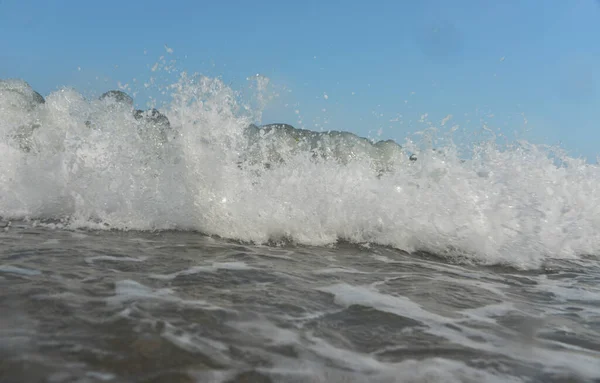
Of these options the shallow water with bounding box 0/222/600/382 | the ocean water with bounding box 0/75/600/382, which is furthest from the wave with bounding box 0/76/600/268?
the shallow water with bounding box 0/222/600/382

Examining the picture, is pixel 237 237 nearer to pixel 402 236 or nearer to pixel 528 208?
pixel 402 236

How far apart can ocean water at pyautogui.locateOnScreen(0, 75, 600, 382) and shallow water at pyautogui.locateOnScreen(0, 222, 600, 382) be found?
1 centimetres

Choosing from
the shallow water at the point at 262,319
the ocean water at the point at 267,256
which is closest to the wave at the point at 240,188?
the ocean water at the point at 267,256

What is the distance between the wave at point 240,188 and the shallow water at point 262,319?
1.01 metres

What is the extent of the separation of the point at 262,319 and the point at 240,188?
2836mm

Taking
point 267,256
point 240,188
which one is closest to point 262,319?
point 267,256

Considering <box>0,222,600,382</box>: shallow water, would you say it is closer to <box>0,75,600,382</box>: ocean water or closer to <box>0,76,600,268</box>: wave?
<box>0,75,600,382</box>: ocean water

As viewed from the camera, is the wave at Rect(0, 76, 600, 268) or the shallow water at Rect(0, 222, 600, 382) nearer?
the shallow water at Rect(0, 222, 600, 382)

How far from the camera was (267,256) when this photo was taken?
12.0ft

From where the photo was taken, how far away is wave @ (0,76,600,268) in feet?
15.5

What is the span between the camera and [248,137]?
5570 mm

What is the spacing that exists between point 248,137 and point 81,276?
3302mm

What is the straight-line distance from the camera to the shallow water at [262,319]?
161cm

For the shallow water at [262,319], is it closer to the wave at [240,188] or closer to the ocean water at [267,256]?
the ocean water at [267,256]
